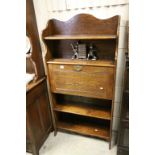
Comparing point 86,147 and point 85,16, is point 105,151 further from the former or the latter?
point 85,16

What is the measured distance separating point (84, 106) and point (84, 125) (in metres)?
0.30

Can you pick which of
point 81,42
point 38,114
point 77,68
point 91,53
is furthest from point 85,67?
point 38,114

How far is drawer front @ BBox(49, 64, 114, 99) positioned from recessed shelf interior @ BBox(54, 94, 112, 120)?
29 centimetres

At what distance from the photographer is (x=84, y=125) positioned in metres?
2.04

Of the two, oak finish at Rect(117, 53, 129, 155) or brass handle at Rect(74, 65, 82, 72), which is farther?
brass handle at Rect(74, 65, 82, 72)

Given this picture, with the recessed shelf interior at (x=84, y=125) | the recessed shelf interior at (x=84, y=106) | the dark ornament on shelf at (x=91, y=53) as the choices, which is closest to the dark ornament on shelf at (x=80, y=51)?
the dark ornament on shelf at (x=91, y=53)

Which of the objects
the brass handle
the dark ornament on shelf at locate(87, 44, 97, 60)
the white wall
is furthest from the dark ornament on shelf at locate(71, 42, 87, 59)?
the white wall

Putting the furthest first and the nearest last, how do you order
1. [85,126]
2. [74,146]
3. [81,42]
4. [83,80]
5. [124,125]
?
[85,126] < [74,146] < [81,42] < [83,80] < [124,125]

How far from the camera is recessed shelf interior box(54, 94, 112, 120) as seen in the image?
70.8 inches

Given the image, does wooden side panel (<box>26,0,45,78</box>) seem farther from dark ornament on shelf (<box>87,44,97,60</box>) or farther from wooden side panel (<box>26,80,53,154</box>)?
dark ornament on shelf (<box>87,44,97,60</box>)

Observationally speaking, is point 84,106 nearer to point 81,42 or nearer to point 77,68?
point 77,68

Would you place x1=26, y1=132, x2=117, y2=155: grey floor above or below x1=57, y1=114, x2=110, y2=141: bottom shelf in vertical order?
below

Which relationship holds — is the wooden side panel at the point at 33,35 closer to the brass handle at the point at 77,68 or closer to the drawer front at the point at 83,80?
the drawer front at the point at 83,80

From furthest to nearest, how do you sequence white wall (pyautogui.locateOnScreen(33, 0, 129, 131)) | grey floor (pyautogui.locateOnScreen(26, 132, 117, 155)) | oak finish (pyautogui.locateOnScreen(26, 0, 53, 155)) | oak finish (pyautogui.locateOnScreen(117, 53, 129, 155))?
grey floor (pyautogui.locateOnScreen(26, 132, 117, 155)), oak finish (pyautogui.locateOnScreen(26, 0, 53, 155)), white wall (pyautogui.locateOnScreen(33, 0, 129, 131)), oak finish (pyautogui.locateOnScreen(117, 53, 129, 155))
